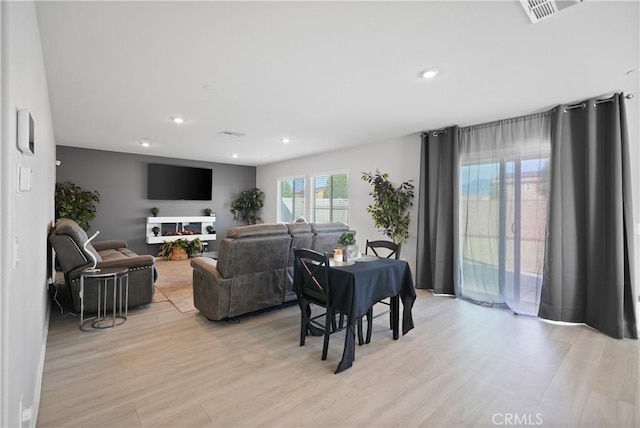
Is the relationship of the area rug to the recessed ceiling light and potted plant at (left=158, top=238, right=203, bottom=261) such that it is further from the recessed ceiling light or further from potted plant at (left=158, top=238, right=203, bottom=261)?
the recessed ceiling light

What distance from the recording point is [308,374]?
2.39 m

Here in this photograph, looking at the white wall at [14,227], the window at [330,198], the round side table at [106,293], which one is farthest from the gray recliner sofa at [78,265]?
the window at [330,198]

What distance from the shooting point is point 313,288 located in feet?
9.27

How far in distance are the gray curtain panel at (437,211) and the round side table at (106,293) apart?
4.04 meters

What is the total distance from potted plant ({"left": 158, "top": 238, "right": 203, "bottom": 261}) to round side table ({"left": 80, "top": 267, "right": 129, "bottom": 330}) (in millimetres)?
3657

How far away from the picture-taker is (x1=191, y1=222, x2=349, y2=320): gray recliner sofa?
323 centimetres

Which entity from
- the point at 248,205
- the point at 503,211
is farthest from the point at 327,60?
the point at 248,205

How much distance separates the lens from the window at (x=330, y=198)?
21.2 ft

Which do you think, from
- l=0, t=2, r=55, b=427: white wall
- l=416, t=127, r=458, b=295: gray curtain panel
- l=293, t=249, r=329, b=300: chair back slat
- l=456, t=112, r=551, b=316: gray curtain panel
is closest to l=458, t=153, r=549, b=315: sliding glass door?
l=456, t=112, r=551, b=316: gray curtain panel

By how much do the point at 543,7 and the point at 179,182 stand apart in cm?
759

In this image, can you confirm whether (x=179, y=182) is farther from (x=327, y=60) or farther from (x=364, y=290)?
(x=364, y=290)

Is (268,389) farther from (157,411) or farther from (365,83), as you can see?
(365,83)

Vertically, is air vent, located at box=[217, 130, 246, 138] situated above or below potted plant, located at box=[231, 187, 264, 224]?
above

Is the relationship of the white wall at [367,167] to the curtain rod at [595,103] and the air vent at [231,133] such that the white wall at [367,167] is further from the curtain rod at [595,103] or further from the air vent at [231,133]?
the air vent at [231,133]
